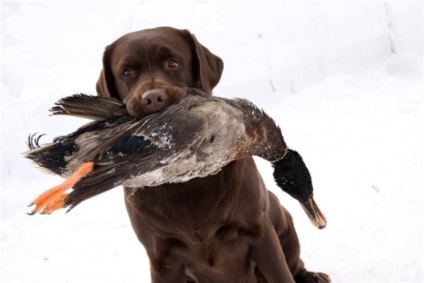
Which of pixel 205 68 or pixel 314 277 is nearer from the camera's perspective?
pixel 205 68

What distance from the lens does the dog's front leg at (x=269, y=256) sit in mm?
2701

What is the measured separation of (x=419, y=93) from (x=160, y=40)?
3184 mm

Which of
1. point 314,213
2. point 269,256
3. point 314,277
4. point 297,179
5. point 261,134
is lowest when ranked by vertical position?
point 314,277

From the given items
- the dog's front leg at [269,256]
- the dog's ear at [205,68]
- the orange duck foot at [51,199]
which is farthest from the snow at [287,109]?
the orange duck foot at [51,199]

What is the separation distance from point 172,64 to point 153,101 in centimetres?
44

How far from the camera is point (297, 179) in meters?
3.12

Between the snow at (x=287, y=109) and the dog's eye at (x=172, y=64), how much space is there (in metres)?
1.60

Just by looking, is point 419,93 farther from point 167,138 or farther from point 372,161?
point 167,138

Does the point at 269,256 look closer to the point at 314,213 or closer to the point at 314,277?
the point at 314,213

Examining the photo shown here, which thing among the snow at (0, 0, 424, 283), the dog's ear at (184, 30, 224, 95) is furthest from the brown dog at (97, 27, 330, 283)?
the snow at (0, 0, 424, 283)

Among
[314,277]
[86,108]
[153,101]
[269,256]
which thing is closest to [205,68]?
[153,101]

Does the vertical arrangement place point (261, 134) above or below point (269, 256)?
above

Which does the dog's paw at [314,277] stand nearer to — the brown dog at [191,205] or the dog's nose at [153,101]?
the brown dog at [191,205]

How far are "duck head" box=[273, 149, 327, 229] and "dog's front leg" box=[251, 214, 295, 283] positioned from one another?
428 millimetres
